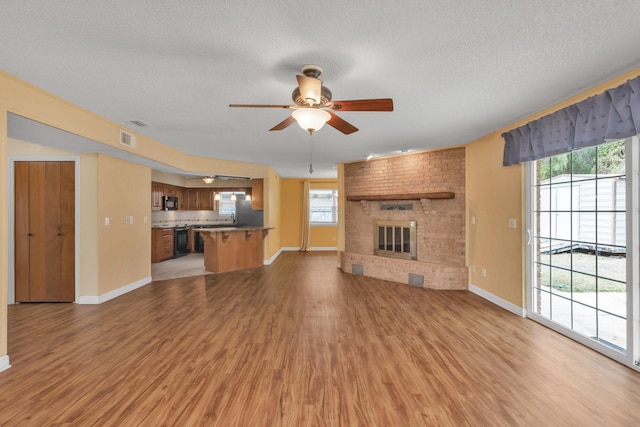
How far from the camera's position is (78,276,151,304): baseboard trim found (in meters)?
3.88

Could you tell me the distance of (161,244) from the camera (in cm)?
697

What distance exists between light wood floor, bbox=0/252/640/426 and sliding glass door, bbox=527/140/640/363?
0.93 feet

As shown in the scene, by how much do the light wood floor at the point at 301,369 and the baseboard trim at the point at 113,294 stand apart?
17cm

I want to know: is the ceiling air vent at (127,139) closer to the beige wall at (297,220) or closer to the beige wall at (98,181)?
the beige wall at (98,181)

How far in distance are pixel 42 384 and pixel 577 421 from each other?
3.67 meters

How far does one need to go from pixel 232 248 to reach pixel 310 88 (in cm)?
485

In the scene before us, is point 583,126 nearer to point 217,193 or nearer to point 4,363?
point 4,363

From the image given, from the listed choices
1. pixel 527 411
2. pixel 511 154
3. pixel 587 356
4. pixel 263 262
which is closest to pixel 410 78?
pixel 511 154

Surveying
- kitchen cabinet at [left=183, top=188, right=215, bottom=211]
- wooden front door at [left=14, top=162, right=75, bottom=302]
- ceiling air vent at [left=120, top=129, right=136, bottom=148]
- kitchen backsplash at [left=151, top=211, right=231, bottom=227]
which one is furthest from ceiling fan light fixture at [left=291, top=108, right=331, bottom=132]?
kitchen cabinet at [left=183, top=188, right=215, bottom=211]

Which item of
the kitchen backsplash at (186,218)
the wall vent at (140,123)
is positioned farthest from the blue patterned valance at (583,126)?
the kitchen backsplash at (186,218)

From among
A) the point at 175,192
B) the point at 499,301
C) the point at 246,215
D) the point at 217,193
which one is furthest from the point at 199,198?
the point at 499,301

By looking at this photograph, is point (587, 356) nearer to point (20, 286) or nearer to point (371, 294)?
point (371, 294)

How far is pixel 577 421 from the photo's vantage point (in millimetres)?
1668

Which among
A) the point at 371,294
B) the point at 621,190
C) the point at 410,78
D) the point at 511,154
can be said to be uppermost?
the point at 410,78
